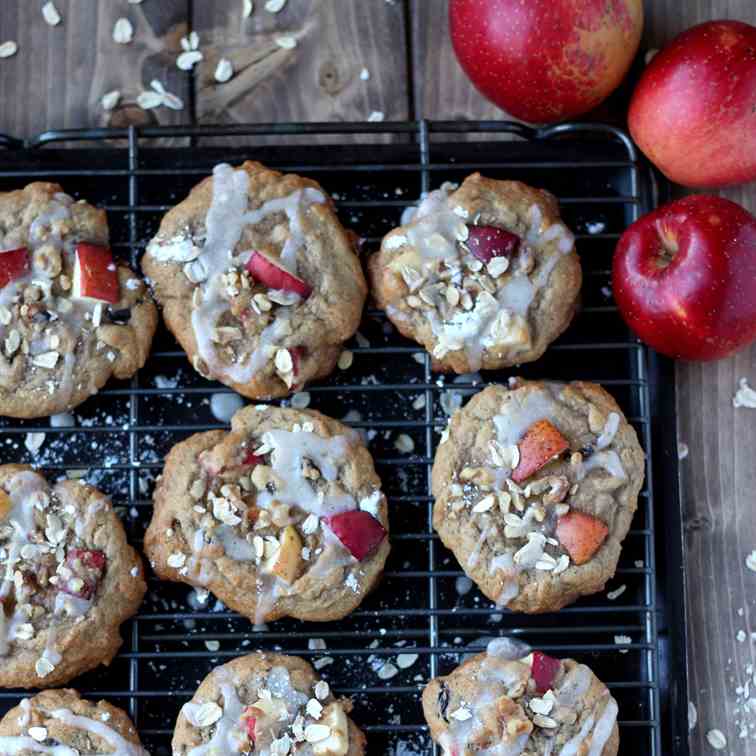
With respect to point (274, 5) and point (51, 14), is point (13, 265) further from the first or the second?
point (274, 5)

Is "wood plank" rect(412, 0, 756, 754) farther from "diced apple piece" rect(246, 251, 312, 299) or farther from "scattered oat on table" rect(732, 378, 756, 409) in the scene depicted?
"diced apple piece" rect(246, 251, 312, 299)

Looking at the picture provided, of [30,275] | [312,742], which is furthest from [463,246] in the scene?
[312,742]

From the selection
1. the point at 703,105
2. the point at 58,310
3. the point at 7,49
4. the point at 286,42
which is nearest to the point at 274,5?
the point at 286,42

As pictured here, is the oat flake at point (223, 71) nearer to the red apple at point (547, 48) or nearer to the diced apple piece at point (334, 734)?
the red apple at point (547, 48)

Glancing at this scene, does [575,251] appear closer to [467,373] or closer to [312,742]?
[467,373]

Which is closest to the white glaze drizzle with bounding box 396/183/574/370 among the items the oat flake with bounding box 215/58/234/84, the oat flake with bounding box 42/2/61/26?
the oat flake with bounding box 215/58/234/84

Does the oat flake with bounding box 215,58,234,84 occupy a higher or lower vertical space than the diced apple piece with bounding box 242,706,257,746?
higher
